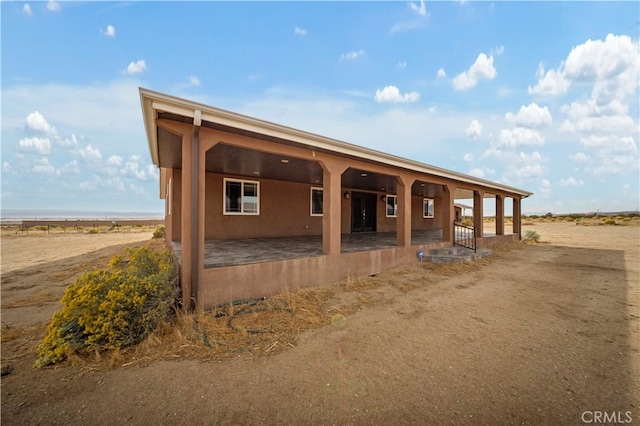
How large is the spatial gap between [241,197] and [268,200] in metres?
1.06

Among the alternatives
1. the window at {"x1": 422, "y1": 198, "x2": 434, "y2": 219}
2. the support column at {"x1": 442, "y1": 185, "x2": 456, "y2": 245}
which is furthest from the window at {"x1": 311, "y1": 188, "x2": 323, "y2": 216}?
the window at {"x1": 422, "y1": 198, "x2": 434, "y2": 219}

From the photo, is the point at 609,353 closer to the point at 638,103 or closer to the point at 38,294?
the point at 638,103

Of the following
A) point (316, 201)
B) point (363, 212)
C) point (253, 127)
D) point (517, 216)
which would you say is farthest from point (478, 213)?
point (253, 127)

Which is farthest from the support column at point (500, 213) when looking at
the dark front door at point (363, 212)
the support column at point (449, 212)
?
the dark front door at point (363, 212)

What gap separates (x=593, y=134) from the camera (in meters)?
20.1

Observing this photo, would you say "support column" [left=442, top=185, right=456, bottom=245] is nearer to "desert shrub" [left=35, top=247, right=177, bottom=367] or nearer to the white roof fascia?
the white roof fascia

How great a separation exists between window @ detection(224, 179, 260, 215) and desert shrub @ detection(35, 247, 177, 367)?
19.8 ft

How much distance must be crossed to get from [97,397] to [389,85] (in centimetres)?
2165

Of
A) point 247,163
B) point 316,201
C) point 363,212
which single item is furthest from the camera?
point 363,212

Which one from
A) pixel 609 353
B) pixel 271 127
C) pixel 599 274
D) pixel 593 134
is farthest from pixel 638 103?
pixel 593 134

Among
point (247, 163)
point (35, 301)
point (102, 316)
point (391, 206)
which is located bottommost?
point (35, 301)

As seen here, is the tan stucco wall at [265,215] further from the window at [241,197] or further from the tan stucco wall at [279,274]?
the tan stucco wall at [279,274]

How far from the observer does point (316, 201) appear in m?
12.0

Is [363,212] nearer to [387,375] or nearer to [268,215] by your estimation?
[268,215]
